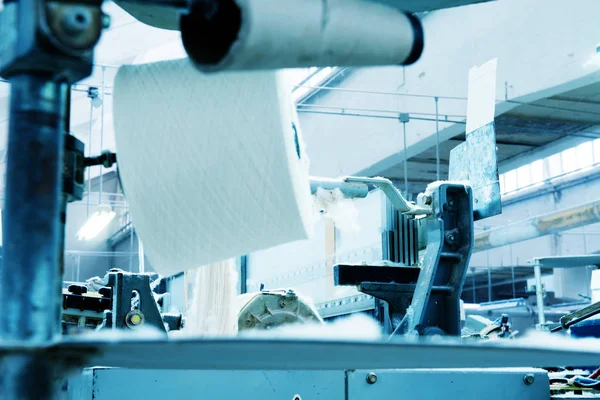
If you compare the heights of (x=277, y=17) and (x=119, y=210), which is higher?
(x=119, y=210)

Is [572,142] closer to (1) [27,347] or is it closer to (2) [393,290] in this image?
(2) [393,290]

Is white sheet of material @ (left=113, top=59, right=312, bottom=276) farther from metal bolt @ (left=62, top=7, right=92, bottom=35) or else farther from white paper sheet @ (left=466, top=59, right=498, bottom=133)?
white paper sheet @ (left=466, top=59, right=498, bottom=133)

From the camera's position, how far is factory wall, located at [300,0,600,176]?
6.41 metres

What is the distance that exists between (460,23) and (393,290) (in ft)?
17.9

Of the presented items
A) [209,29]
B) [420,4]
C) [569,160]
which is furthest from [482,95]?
[569,160]

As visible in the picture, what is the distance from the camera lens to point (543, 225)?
350 inches

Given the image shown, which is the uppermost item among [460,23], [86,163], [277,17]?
[460,23]

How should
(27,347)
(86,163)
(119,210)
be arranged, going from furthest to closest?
(119,210)
(86,163)
(27,347)

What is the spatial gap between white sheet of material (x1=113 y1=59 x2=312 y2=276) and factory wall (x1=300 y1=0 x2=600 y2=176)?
19.5 ft

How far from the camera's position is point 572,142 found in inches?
343

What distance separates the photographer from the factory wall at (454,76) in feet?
21.0

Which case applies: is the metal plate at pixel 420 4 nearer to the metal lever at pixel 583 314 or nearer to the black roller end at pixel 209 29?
the black roller end at pixel 209 29

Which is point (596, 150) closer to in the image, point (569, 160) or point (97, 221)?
point (569, 160)

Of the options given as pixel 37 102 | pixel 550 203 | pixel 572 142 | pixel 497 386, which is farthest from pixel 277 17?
pixel 550 203
